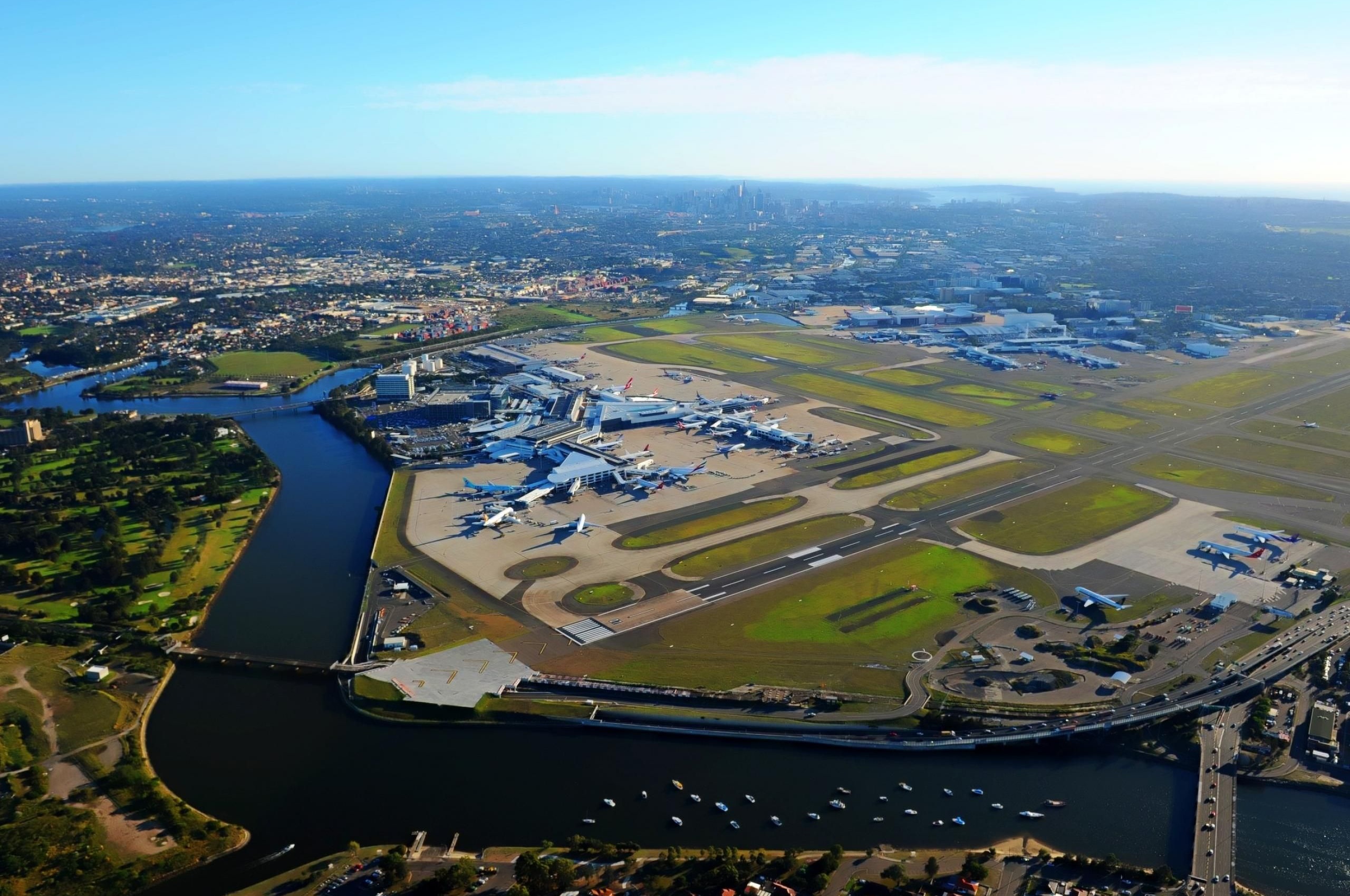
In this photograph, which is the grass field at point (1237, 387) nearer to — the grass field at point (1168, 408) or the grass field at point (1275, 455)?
the grass field at point (1168, 408)

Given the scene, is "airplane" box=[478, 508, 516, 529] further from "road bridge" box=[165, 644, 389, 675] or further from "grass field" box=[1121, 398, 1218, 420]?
"grass field" box=[1121, 398, 1218, 420]

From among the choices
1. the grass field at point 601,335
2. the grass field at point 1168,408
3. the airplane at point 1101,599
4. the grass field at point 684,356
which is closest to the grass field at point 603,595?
the airplane at point 1101,599

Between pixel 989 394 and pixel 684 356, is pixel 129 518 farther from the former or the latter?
pixel 989 394

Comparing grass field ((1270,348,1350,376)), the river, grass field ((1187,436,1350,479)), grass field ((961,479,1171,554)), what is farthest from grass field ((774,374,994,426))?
the river

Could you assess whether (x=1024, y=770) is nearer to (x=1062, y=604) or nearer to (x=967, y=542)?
(x=1062, y=604)

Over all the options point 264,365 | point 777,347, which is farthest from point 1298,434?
point 264,365

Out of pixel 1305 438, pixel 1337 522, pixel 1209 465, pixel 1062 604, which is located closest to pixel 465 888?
pixel 1062 604
